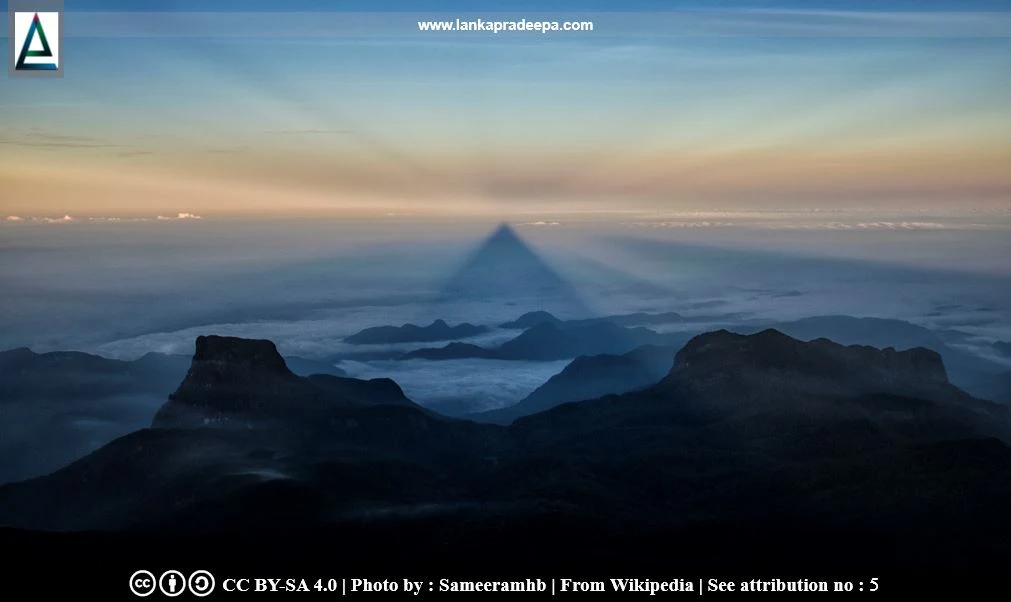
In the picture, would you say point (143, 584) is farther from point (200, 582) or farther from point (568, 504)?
point (568, 504)

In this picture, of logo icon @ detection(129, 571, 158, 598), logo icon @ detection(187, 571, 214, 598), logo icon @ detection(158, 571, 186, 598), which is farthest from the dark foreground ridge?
logo icon @ detection(158, 571, 186, 598)

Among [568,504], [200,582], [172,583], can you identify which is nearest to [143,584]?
[200,582]

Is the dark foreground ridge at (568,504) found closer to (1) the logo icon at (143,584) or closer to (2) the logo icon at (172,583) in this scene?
(1) the logo icon at (143,584)

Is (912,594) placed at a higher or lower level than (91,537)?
lower

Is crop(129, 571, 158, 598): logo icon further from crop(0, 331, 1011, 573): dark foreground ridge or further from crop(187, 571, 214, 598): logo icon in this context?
crop(0, 331, 1011, 573): dark foreground ridge

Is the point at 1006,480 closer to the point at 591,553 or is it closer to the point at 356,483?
the point at 591,553

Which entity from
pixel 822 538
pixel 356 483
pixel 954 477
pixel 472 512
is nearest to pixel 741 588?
pixel 822 538
